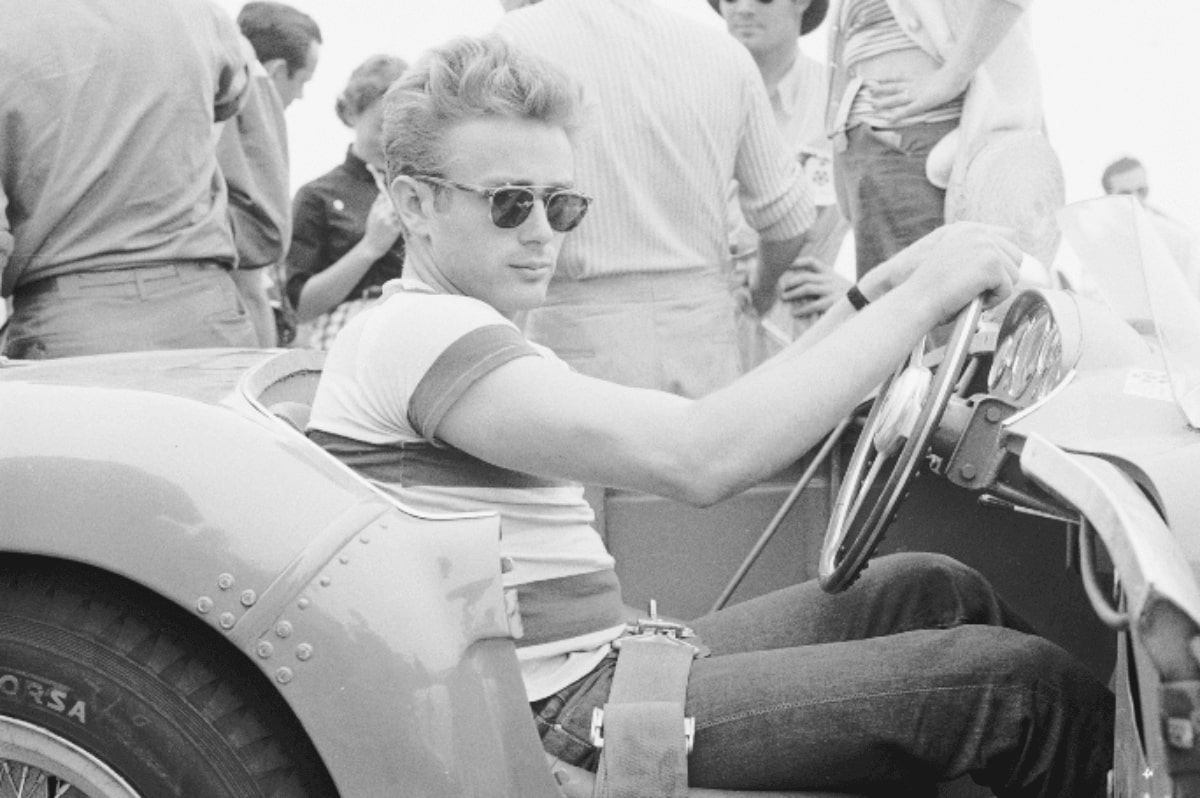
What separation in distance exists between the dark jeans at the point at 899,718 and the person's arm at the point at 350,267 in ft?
9.47

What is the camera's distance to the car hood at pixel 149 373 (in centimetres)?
212

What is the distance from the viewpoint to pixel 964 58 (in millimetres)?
3957

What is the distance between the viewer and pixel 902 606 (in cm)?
241

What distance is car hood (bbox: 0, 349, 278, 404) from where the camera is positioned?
212 centimetres

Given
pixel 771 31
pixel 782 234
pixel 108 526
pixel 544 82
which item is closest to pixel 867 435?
pixel 544 82

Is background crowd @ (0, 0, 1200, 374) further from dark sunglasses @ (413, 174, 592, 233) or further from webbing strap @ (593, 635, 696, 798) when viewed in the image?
webbing strap @ (593, 635, 696, 798)

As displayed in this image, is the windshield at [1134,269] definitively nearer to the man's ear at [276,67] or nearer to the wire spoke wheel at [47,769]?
the wire spoke wheel at [47,769]

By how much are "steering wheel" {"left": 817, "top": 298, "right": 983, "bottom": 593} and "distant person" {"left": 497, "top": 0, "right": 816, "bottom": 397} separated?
1394 mm

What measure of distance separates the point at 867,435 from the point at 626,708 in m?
0.57

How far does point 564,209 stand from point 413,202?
0.66ft

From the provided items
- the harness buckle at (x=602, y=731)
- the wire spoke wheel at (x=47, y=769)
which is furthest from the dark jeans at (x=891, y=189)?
the wire spoke wheel at (x=47, y=769)

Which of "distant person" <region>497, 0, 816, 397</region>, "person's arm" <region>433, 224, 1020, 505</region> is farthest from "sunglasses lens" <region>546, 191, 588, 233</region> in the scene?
"distant person" <region>497, 0, 816, 397</region>

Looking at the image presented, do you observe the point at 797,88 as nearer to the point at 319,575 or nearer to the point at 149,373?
the point at 149,373

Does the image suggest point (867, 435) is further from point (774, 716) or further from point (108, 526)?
point (108, 526)
